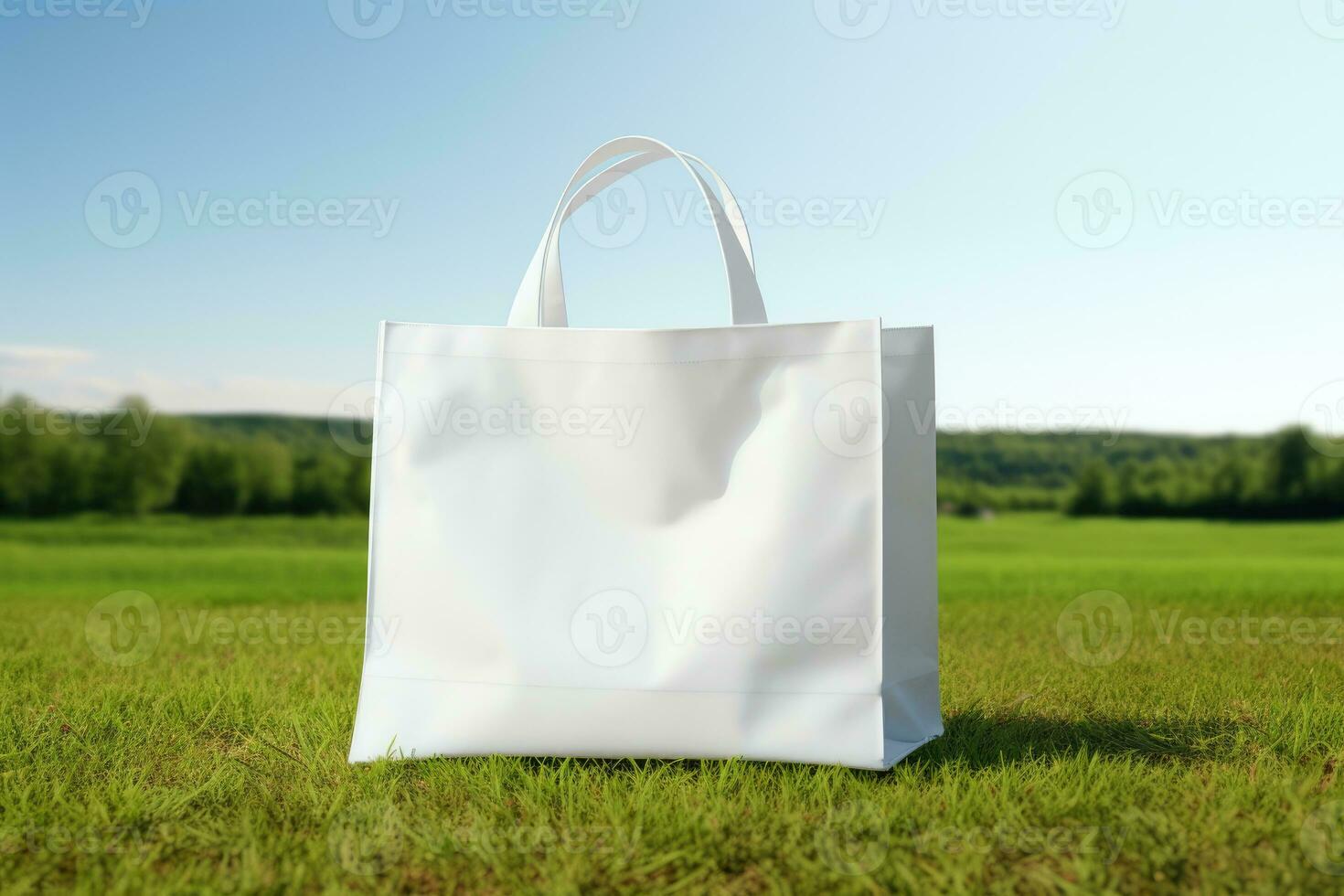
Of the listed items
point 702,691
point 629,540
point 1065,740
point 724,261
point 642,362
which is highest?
point 724,261

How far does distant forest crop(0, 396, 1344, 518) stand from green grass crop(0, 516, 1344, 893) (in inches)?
223

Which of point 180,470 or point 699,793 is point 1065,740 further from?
point 180,470

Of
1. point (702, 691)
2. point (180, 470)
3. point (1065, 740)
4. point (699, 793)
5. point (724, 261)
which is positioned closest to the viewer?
point (699, 793)

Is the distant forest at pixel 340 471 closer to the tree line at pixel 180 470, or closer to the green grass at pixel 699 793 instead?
the tree line at pixel 180 470

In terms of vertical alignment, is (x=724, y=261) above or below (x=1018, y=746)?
above

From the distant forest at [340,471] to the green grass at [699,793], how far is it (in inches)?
223

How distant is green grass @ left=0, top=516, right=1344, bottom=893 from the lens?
1.77 metres

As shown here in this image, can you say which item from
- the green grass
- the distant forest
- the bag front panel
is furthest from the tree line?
the bag front panel

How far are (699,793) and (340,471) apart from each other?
9.40m

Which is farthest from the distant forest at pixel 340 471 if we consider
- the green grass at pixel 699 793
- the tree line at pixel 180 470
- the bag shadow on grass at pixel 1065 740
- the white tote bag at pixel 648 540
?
the white tote bag at pixel 648 540

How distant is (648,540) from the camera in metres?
2.29

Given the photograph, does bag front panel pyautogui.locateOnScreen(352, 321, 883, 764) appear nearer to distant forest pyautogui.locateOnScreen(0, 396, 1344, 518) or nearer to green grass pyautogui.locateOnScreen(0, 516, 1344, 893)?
green grass pyautogui.locateOnScreen(0, 516, 1344, 893)

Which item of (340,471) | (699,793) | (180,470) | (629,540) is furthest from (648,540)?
(180,470)

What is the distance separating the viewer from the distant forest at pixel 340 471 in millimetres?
9727
